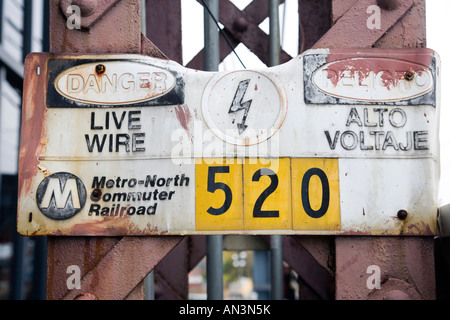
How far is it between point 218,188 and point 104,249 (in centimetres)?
71

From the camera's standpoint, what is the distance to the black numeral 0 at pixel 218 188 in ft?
8.61

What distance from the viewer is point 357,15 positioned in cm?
274

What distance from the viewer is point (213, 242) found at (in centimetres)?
395

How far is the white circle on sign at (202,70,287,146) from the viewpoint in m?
2.67

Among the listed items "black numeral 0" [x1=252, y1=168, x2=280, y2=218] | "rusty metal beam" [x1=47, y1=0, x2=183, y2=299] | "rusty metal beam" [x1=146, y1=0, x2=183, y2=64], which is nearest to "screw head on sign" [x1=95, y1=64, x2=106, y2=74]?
"rusty metal beam" [x1=47, y1=0, x2=183, y2=299]

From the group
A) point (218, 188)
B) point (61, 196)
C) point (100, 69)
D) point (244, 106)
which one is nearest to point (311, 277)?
point (218, 188)

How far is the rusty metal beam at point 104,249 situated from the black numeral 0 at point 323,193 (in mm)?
712

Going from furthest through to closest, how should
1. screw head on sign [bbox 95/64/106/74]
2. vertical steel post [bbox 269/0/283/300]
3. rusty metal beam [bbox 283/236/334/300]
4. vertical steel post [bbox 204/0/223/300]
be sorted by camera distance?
vertical steel post [bbox 269/0/283/300] → rusty metal beam [bbox 283/236/334/300] → vertical steel post [bbox 204/0/223/300] → screw head on sign [bbox 95/64/106/74]

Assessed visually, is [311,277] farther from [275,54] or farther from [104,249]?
[104,249]

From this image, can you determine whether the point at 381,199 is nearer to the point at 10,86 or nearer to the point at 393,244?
the point at 393,244

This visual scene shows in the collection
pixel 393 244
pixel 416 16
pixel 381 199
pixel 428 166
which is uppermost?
pixel 416 16

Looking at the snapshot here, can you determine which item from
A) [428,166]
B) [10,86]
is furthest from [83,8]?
[10,86]

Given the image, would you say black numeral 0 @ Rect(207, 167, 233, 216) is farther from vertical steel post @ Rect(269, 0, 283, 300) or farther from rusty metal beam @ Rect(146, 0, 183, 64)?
rusty metal beam @ Rect(146, 0, 183, 64)

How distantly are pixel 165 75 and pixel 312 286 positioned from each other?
7.72ft
